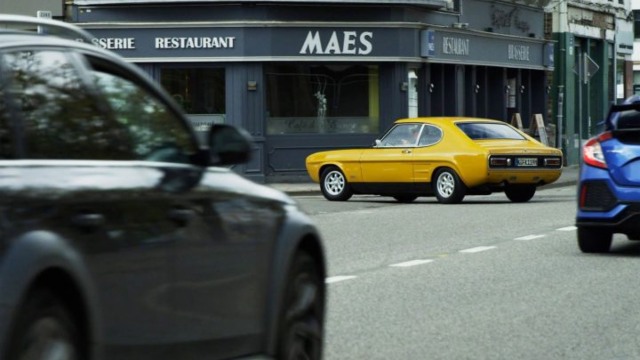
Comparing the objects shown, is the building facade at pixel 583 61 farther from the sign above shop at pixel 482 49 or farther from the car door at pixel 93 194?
the car door at pixel 93 194

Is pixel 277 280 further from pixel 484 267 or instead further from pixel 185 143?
pixel 484 267

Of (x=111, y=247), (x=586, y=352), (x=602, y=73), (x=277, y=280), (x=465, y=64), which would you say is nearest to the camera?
(x=111, y=247)

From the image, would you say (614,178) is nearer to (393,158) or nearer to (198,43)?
(393,158)

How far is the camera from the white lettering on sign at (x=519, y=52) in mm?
45219

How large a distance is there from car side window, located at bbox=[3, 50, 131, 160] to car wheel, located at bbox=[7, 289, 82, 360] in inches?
18.5

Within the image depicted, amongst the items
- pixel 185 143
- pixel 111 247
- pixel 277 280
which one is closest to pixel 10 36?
pixel 111 247

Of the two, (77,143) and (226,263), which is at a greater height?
(77,143)

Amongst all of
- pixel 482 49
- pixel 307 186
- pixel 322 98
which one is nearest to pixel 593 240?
pixel 307 186

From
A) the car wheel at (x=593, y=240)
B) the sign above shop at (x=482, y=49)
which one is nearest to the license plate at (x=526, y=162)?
the car wheel at (x=593, y=240)

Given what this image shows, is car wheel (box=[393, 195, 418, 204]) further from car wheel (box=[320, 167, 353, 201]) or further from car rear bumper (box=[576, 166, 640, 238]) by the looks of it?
car rear bumper (box=[576, 166, 640, 238])

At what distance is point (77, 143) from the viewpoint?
5.41 meters

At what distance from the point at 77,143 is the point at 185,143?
107 centimetres

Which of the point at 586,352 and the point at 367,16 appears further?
the point at 367,16

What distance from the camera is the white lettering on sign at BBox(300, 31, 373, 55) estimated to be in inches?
1448
